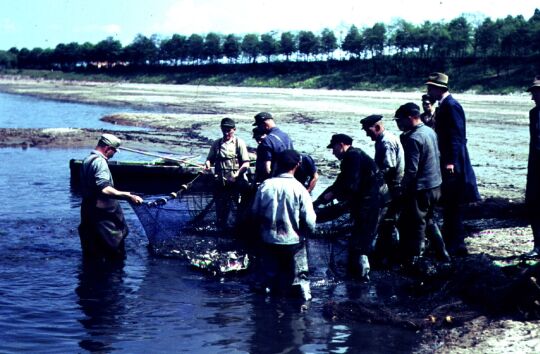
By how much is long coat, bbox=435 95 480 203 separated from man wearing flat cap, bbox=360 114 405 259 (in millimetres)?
534

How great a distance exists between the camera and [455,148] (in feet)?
26.2

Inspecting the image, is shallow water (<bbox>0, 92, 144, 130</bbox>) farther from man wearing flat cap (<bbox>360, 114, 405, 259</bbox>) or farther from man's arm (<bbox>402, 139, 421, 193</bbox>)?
man's arm (<bbox>402, 139, 421, 193</bbox>)

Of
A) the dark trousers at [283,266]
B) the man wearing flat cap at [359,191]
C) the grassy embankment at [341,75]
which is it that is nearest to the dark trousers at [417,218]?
the man wearing flat cap at [359,191]

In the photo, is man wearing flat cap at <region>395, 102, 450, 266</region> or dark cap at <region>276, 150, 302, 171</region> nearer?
dark cap at <region>276, 150, 302, 171</region>

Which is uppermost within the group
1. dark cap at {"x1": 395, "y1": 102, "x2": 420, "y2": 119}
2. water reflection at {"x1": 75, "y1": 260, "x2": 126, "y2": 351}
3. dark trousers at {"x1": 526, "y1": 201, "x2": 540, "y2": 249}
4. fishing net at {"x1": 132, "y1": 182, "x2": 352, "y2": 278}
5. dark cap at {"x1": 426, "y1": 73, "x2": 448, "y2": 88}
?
dark cap at {"x1": 426, "y1": 73, "x2": 448, "y2": 88}

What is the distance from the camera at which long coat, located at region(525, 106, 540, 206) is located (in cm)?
745

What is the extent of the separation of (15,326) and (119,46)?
128 m

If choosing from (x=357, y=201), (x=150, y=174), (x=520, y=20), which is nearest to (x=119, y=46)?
(x=520, y=20)

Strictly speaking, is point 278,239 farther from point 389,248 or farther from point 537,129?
point 537,129

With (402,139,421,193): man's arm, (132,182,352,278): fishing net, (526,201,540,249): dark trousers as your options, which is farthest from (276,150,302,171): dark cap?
(526,201,540,249): dark trousers

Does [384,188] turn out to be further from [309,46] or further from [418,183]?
[309,46]

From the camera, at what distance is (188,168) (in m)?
14.6

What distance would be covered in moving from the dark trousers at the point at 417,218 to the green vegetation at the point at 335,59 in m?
45.9

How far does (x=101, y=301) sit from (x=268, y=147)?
2.65 meters
